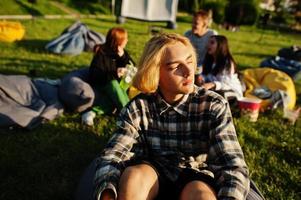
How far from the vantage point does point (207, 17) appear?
25.0 feet

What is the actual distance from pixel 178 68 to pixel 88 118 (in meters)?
3.01

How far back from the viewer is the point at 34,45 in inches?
419

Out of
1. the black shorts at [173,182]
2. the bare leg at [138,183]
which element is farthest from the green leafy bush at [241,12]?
the bare leg at [138,183]

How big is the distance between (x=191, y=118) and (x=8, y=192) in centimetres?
205

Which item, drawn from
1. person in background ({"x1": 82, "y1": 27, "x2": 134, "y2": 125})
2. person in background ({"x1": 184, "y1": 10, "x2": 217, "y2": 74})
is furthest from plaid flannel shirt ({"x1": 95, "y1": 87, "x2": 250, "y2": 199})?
person in background ({"x1": 184, "y1": 10, "x2": 217, "y2": 74})

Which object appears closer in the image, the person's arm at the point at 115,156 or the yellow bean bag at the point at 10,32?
the person's arm at the point at 115,156

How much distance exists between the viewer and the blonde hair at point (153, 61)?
285cm

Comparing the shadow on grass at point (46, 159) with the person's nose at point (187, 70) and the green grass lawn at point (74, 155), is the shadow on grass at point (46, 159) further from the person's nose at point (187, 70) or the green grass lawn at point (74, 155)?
the person's nose at point (187, 70)

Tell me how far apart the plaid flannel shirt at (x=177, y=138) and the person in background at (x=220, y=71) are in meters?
3.26

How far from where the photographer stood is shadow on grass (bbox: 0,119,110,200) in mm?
3967

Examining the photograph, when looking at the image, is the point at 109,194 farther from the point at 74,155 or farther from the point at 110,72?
the point at 110,72

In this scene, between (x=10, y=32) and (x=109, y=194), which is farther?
(x=10, y=32)

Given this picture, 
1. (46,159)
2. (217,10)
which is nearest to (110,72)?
(46,159)

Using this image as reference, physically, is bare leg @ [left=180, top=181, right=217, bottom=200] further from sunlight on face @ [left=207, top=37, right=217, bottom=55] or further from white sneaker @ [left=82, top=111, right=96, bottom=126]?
sunlight on face @ [left=207, top=37, right=217, bottom=55]
